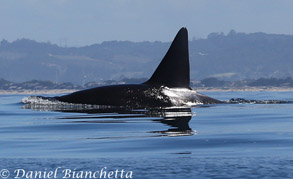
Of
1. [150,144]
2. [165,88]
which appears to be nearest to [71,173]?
[150,144]

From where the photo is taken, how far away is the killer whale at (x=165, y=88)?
2820 cm

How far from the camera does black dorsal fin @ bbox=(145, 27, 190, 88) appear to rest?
2830 cm

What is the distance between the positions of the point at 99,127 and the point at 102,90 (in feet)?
29.3

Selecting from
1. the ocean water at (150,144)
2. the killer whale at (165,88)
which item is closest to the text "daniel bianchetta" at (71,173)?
the ocean water at (150,144)

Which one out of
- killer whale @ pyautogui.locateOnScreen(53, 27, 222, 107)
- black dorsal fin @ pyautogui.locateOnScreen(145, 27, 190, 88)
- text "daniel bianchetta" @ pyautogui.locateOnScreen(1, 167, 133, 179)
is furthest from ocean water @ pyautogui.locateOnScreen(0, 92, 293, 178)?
black dorsal fin @ pyautogui.locateOnScreen(145, 27, 190, 88)

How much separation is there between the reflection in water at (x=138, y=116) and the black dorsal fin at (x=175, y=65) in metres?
2.00

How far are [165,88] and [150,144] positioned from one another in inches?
Result: 488

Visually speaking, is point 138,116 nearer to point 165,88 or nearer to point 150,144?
point 165,88

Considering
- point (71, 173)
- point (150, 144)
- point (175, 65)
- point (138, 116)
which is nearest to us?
point (71, 173)

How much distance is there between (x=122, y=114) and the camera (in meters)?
25.1

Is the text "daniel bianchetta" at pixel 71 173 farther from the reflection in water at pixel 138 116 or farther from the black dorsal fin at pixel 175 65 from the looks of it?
the black dorsal fin at pixel 175 65

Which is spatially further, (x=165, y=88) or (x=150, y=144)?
(x=165, y=88)

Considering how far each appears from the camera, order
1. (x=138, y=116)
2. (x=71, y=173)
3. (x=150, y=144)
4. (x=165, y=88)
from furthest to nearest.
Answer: (x=165, y=88) < (x=138, y=116) < (x=150, y=144) < (x=71, y=173)

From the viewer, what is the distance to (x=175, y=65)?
A: 28516mm
